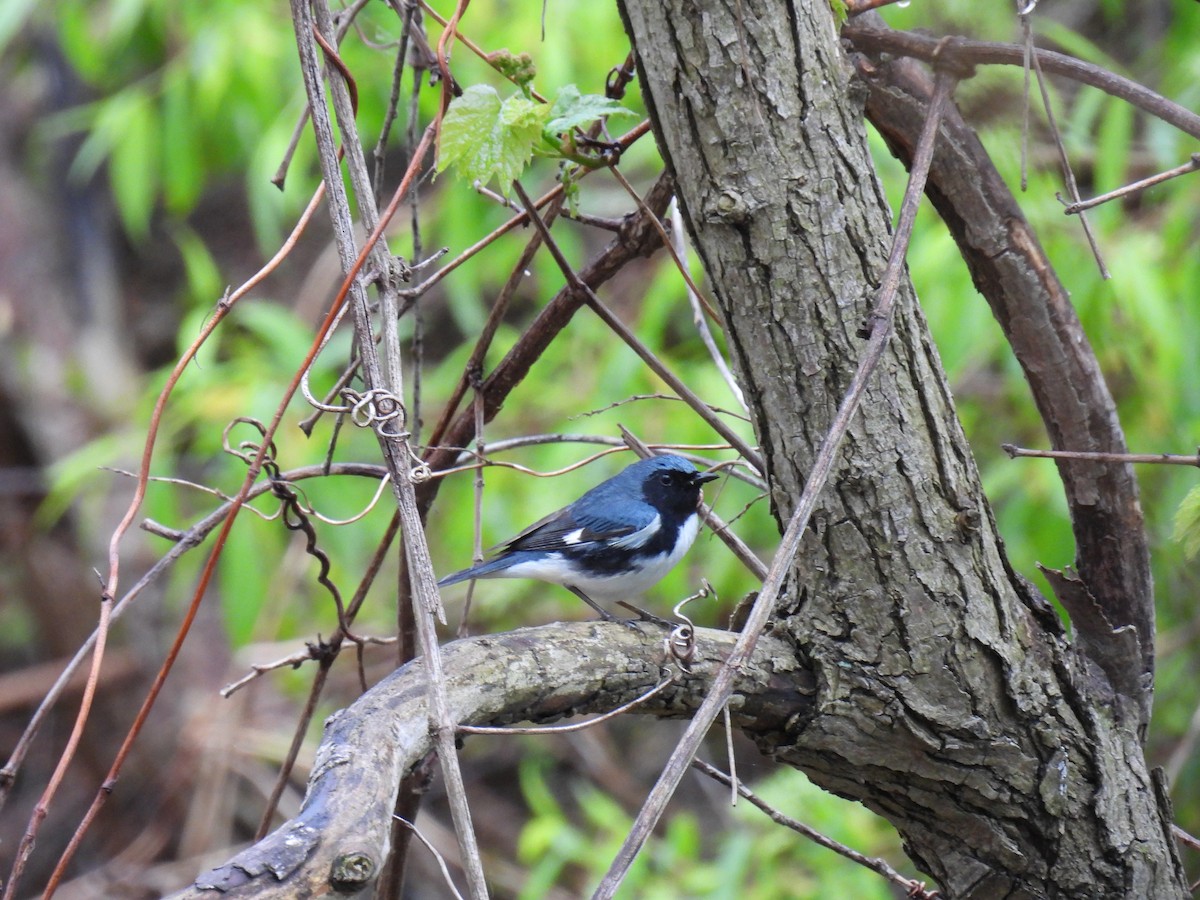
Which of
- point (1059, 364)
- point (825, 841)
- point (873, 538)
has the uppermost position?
point (1059, 364)

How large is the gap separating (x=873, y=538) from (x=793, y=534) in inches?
16.3

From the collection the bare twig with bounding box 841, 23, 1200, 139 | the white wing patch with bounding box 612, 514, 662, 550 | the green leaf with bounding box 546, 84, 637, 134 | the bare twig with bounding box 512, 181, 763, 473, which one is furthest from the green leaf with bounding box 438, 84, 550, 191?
the white wing patch with bounding box 612, 514, 662, 550

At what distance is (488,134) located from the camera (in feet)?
6.19

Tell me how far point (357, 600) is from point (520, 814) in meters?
5.52

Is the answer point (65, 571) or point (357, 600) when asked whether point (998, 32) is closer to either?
point (357, 600)

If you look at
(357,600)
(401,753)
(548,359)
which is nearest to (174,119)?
(548,359)

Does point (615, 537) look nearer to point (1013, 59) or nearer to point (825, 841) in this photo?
point (825, 841)

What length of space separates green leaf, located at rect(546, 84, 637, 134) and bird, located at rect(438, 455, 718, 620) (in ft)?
5.54

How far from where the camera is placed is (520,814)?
7.31 meters

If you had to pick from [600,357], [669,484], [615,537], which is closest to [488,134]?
[615,537]

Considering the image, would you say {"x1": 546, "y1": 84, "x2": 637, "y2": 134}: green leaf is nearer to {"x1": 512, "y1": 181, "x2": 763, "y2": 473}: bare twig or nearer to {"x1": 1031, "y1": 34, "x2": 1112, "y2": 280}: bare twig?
{"x1": 512, "y1": 181, "x2": 763, "y2": 473}: bare twig

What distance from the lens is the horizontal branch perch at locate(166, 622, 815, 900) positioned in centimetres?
116

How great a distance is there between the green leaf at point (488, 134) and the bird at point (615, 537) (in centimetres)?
172

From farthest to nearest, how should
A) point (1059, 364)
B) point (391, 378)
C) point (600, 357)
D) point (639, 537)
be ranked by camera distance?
point (600, 357), point (639, 537), point (1059, 364), point (391, 378)
